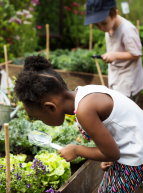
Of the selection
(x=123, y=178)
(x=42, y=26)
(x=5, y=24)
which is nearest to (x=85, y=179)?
(x=123, y=178)

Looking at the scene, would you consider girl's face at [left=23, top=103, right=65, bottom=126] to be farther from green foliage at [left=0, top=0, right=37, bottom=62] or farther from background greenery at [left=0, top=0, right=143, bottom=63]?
green foliage at [left=0, top=0, right=37, bottom=62]

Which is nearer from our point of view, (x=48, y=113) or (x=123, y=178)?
(x=48, y=113)

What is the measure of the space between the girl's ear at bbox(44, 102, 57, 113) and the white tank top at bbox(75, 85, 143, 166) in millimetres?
111

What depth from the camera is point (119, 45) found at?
220 cm

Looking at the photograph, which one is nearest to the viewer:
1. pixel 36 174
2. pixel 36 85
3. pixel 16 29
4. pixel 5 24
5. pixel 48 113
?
pixel 36 85

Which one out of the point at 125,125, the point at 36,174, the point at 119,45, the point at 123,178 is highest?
the point at 119,45

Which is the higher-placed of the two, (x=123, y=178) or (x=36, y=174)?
(x=123, y=178)

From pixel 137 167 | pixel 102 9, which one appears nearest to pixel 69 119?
pixel 102 9

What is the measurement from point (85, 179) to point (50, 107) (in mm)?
840

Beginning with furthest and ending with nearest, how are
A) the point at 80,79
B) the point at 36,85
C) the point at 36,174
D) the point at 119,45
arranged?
the point at 80,79 → the point at 119,45 → the point at 36,174 → the point at 36,85

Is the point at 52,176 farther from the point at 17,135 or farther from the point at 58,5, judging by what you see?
the point at 58,5

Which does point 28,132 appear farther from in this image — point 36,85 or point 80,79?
point 80,79

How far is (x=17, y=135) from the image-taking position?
2025 mm

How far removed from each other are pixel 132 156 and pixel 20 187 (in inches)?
28.8
